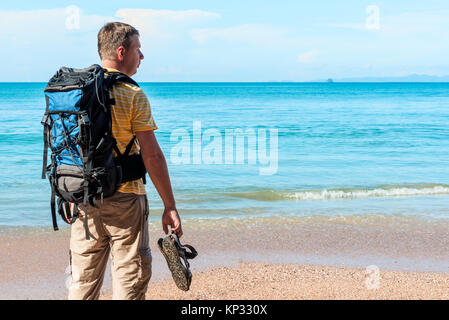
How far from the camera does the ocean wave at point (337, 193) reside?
32.1ft

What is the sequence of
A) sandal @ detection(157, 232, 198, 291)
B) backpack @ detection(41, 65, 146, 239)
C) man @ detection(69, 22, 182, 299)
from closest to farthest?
backpack @ detection(41, 65, 146, 239) < man @ detection(69, 22, 182, 299) < sandal @ detection(157, 232, 198, 291)

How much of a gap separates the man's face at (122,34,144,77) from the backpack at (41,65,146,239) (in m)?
0.15

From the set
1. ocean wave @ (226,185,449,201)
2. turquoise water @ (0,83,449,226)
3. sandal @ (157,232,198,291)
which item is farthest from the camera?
ocean wave @ (226,185,449,201)

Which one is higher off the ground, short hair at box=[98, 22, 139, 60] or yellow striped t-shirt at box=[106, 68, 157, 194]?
short hair at box=[98, 22, 139, 60]

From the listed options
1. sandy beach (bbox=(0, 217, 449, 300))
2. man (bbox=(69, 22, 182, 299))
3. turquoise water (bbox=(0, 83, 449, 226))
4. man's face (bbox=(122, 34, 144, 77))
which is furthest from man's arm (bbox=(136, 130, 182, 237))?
turquoise water (bbox=(0, 83, 449, 226))

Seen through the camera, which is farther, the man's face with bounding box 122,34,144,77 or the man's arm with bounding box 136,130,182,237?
the man's face with bounding box 122,34,144,77

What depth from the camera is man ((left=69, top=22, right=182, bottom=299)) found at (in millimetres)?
2689

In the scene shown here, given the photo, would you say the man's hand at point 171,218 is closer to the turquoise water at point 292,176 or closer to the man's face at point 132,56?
the man's face at point 132,56

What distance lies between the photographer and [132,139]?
2.73m

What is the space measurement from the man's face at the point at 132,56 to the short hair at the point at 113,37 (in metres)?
0.02

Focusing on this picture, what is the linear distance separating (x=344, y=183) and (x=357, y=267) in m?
5.83

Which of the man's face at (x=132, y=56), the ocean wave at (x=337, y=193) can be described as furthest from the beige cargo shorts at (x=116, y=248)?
the ocean wave at (x=337, y=193)

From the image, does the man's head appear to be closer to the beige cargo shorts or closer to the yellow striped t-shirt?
the yellow striped t-shirt

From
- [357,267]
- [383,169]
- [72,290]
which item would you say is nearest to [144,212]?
[72,290]
